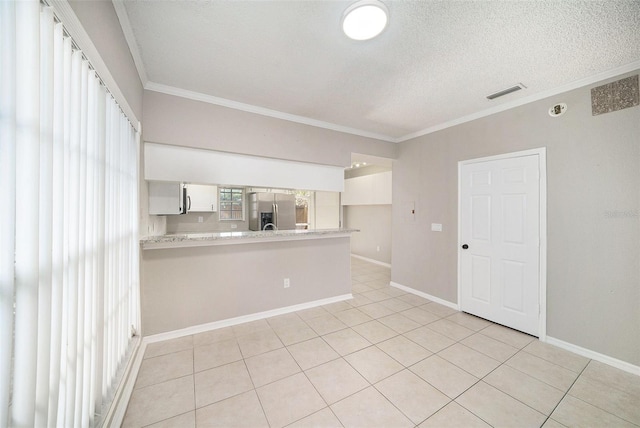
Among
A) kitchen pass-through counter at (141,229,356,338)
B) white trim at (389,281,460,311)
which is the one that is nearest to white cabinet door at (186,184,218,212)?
kitchen pass-through counter at (141,229,356,338)

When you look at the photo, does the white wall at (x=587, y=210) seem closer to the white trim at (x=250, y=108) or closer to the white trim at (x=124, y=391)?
the white trim at (x=250, y=108)

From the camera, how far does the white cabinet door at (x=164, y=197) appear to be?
2611 mm

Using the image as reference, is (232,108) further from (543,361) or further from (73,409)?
(543,361)

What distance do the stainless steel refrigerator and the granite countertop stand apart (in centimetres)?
100

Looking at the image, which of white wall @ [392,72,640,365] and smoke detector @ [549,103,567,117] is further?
smoke detector @ [549,103,567,117]

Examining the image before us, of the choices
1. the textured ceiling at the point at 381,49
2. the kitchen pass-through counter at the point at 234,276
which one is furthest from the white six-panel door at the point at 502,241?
the kitchen pass-through counter at the point at 234,276

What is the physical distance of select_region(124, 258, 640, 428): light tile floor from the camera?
1.58m

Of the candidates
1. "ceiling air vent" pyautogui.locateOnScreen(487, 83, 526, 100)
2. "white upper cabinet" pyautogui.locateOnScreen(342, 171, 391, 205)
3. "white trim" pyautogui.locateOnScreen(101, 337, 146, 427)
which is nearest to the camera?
"white trim" pyautogui.locateOnScreen(101, 337, 146, 427)

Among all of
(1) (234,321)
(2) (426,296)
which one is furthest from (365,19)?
(2) (426,296)

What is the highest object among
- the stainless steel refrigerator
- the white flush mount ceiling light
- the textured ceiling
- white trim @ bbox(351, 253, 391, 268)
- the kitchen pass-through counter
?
the textured ceiling

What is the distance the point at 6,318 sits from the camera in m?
0.66

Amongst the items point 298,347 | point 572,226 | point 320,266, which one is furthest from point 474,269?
point 298,347

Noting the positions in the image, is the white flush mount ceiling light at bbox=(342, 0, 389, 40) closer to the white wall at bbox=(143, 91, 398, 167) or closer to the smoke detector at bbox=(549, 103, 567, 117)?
the white wall at bbox=(143, 91, 398, 167)

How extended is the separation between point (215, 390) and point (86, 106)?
2.05 m
